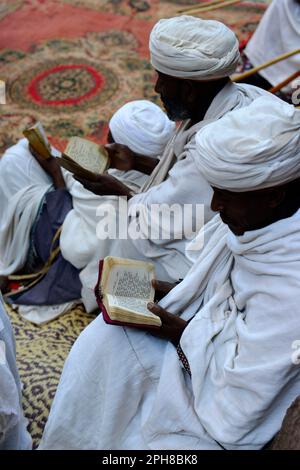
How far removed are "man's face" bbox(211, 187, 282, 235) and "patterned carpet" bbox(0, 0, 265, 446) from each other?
9.19 ft

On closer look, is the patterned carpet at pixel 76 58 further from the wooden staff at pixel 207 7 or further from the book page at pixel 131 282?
the book page at pixel 131 282

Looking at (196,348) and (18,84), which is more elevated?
(196,348)

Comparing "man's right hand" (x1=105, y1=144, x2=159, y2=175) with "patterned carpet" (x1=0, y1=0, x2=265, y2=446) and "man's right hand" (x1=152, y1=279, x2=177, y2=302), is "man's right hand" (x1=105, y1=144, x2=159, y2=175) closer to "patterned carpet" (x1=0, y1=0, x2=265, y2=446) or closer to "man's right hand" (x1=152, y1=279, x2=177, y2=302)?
"man's right hand" (x1=152, y1=279, x2=177, y2=302)

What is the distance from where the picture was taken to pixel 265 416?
1.80m

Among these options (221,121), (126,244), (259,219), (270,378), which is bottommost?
(126,244)

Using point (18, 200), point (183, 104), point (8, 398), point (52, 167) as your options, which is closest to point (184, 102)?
point (183, 104)

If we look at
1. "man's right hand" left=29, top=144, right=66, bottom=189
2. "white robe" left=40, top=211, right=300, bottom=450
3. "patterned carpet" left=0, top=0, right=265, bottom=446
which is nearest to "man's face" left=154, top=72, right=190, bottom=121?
"white robe" left=40, top=211, right=300, bottom=450

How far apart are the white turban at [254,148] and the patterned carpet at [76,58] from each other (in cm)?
284

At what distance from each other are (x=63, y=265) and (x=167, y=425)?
137 cm

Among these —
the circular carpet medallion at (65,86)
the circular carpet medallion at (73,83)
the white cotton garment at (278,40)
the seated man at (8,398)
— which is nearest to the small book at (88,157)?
the seated man at (8,398)

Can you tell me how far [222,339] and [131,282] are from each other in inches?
16.5

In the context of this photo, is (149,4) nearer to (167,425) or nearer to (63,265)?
(63,265)
